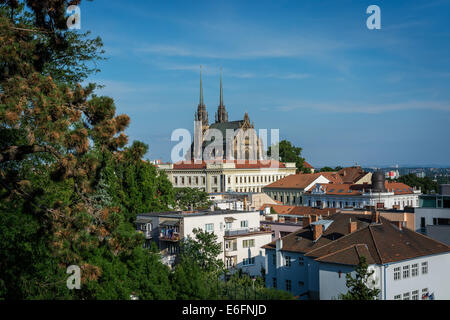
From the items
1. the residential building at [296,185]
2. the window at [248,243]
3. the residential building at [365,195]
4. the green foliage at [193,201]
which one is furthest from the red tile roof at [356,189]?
the window at [248,243]

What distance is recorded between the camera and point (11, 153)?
1278 cm

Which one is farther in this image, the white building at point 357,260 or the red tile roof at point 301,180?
the red tile roof at point 301,180

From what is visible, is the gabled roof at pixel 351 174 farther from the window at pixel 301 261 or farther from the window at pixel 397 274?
the window at pixel 397 274

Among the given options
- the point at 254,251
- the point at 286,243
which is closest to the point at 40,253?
the point at 286,243

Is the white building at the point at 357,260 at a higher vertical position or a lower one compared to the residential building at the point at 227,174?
lower

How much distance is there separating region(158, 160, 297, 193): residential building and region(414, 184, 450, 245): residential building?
7987 cm

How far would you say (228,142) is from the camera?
456 ft

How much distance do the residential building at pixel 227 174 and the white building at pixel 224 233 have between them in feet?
248

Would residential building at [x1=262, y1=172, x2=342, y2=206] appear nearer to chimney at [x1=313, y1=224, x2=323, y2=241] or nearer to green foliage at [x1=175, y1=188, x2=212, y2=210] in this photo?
green foliage at [x1=175, y1=188, x2=212, y2=210]

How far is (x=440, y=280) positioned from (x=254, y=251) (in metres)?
16.6

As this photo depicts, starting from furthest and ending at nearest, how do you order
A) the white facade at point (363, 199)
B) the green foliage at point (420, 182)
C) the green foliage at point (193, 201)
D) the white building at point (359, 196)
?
the green foliage at point (420, 182) < the white building at point (359, 196) < the white facade at point (363, 199) < the green foliage at point (193, 201)

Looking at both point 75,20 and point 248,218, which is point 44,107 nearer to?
point 75,20

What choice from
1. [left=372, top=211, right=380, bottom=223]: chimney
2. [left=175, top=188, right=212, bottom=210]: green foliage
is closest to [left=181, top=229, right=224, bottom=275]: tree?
[left=372, top=211, right=380, bottom=223]: chimney

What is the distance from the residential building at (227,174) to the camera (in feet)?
404
